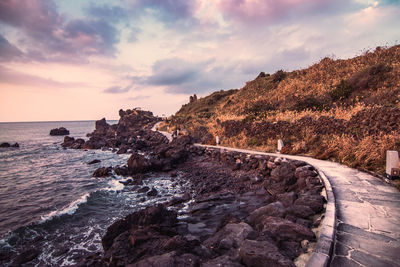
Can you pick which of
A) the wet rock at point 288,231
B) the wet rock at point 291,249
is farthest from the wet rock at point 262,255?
the wet rock at point 288,231

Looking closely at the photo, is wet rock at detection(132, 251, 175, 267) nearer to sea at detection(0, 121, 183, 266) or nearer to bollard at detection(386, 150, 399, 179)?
sea at detection(0, 121, 183, 266)

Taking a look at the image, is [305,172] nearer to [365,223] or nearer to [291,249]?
[365,223]

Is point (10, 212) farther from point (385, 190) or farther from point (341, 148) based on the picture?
point (341, 148)

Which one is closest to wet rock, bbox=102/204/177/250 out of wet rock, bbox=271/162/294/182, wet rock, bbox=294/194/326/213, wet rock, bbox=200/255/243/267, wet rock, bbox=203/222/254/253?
wet rock, bbox=203/222/254/253

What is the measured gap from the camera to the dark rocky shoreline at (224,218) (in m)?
3.10

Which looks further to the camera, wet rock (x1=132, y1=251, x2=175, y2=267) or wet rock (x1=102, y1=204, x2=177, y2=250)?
wet rock (x1=102, y1=204, x2=177, y2=250)

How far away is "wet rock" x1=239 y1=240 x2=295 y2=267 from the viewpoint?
→ 8.52 ft

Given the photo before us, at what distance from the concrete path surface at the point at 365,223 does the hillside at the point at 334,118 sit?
6.76 ft

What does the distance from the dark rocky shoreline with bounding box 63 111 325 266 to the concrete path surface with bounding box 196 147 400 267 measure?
46cm

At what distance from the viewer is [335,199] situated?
4.63 metres

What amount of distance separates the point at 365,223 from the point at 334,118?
29.5 feet

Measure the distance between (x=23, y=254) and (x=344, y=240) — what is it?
26.5 feet

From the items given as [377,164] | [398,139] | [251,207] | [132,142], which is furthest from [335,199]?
[132,142]

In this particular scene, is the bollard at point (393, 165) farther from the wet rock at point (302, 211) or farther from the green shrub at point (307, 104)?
the green shrub at point (307, 104)
